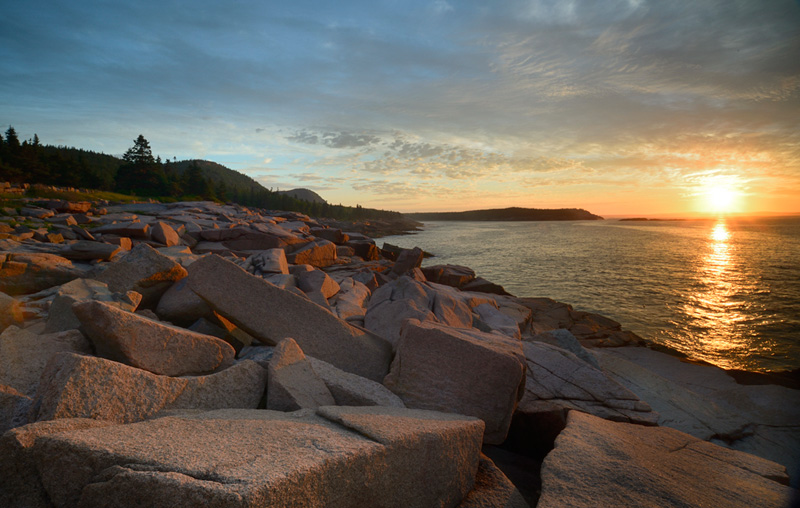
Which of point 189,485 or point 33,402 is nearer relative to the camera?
point 189,485

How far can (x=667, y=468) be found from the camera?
3092mm

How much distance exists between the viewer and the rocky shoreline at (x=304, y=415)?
1953 millimetres

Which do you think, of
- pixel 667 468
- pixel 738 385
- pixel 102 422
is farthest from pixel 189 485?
pixel 738 385

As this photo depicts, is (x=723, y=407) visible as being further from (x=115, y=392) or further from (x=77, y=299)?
(x=77, y=299)

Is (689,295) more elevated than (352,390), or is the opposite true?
(352,390)

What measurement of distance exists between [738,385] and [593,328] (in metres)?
4.70

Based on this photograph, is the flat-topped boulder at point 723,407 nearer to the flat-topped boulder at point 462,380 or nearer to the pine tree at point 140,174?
the flat-topped boulder at point 462,380

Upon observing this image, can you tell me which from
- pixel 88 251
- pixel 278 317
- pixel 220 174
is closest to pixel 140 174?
pixel 88 251

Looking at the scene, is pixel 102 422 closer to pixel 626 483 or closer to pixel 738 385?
pixel 626 483

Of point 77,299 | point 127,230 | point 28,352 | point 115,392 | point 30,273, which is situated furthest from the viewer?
point 127,230

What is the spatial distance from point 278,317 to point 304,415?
2.34 m

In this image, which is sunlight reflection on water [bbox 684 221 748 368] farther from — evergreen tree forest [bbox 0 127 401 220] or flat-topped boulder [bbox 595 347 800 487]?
evergreen tree forest [bbox 0 127 401 220]

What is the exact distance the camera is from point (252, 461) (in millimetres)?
1970

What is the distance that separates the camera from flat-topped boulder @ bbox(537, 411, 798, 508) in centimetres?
262
